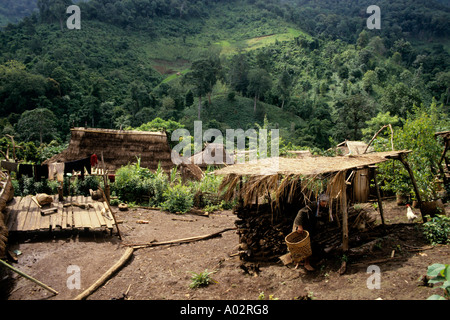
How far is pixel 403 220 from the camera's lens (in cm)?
765

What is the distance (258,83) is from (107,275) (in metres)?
45.3

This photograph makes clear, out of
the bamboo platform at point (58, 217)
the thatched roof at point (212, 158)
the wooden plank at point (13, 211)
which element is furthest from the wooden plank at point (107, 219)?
the thatched roof at point (212, 158)

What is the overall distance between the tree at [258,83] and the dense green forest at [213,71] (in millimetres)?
210

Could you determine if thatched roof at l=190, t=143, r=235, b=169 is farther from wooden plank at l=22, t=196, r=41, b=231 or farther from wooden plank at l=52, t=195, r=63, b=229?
wooden plank at l=22, t=196, r=41, b=231

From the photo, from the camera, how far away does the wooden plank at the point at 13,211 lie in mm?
7176

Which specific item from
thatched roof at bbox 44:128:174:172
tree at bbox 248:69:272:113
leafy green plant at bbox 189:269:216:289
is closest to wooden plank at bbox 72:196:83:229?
leafy green plant at bbox 189:269:216:289

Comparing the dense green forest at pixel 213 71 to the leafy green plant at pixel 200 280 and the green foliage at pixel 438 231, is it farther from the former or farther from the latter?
the leafy green plant at pixel 200 280

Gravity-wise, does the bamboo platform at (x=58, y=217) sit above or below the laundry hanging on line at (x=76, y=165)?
below

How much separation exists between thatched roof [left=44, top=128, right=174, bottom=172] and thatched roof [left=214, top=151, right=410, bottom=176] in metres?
8.81
